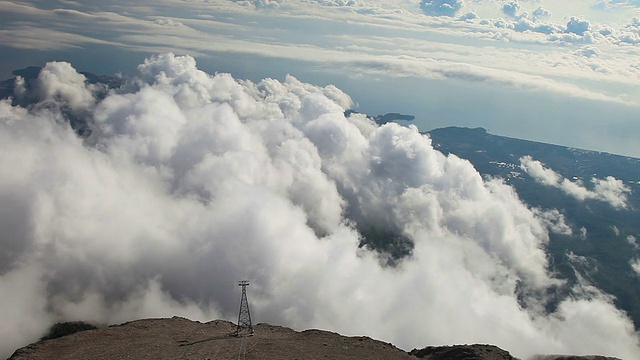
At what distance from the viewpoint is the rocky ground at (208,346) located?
375 feet

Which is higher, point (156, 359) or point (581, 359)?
point (156, 359)

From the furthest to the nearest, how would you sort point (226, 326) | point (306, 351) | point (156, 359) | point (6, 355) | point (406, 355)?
point (6, 355)
point (226, 326)
point (406, 355)
point (306, 351)
point (156, 359)

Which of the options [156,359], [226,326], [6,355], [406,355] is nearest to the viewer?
[156,359]

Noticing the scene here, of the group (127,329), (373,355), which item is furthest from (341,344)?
(127,329)

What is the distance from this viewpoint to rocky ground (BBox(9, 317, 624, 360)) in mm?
114438

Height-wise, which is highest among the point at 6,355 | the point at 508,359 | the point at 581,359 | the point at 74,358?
the point at 74,358

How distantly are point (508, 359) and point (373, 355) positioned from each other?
39924 mm

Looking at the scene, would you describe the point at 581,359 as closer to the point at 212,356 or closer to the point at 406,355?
the point at 406,355

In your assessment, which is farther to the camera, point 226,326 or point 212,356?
point 226,326

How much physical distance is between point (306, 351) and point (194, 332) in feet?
111

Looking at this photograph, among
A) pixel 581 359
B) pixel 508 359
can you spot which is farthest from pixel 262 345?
pixel 581 359

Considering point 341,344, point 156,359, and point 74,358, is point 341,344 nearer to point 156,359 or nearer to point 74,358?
Result: point 156,359

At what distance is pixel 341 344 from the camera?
130 m

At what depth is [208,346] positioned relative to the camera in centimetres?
12006
